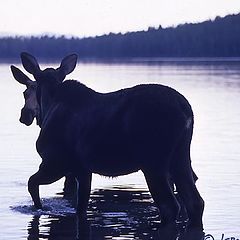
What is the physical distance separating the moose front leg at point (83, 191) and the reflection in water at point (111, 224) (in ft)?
0.40

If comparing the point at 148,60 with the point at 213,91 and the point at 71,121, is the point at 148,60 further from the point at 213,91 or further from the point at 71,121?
the point at 71,121

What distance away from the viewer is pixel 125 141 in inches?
461

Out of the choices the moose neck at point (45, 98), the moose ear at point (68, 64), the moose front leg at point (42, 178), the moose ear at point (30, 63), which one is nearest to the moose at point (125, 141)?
the moose front leg at point (42, 178)

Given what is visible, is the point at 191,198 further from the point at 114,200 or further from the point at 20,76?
the point at 20,76

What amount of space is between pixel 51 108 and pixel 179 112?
80.5 inches

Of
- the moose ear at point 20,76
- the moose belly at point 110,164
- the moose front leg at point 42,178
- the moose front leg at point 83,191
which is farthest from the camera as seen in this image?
the moose ear at point 20,76

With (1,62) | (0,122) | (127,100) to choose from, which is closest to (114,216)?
(127,100)

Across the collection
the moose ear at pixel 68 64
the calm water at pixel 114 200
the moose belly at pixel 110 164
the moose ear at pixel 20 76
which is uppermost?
the moose ear at pixel 68 64

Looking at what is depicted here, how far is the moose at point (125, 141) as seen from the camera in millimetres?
11555

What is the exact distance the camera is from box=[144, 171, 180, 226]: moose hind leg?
11.6 meters

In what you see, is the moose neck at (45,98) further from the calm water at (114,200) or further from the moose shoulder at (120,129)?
the calm water at (114,200)

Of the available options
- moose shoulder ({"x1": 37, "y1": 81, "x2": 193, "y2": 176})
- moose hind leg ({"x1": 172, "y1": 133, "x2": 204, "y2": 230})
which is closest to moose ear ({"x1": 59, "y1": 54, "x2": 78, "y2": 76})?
moose shoulder ({"x1": 37, "y1": 81, "x2": 193, "y2": 176})

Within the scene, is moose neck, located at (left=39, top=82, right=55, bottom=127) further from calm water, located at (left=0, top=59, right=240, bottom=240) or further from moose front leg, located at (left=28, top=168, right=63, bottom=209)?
calm water, located at (left=0, top=59, right=240, bottom=240)

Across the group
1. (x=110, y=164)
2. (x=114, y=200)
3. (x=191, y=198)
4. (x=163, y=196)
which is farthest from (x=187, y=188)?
(x=114, y=200)
